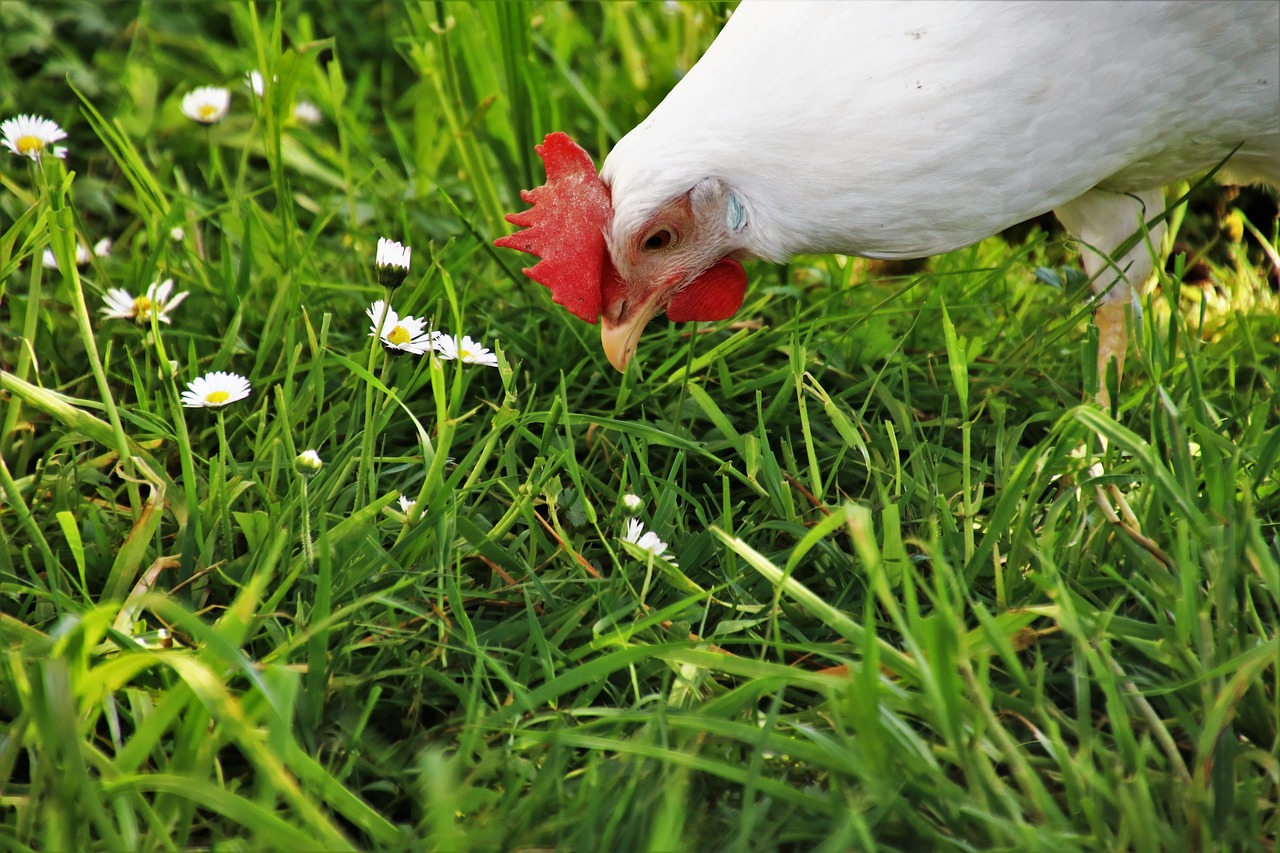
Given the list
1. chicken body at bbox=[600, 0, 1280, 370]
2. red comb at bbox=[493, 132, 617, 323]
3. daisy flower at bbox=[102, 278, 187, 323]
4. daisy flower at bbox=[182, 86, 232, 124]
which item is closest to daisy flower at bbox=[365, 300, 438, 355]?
red comb at bbox=[493, 132, 617, 323]

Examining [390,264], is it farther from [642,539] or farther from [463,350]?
[642,539]

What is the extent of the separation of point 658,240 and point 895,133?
1.32 ft

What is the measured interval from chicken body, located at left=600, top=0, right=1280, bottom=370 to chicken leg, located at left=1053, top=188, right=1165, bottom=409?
0.59 ft

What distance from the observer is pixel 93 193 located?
250 centimetres

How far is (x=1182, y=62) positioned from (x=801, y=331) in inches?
31.4

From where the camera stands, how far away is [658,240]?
1.74m

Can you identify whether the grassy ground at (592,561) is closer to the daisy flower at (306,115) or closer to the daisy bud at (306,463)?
the daisy bud at (306,463)

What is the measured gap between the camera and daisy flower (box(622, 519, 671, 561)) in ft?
4.89

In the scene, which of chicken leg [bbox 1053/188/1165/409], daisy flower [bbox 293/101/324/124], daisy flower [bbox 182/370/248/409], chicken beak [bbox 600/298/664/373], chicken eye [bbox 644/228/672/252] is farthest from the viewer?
daisy flower [bbox 293/101/324/124]

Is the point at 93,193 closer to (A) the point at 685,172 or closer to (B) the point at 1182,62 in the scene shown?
(A) the point at 685,172

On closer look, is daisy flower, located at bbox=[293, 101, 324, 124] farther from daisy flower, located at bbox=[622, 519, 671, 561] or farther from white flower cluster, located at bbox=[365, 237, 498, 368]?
daisy flower, located at bbox=[622, 519, 671, 561]

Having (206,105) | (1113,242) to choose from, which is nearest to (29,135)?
(206,105)

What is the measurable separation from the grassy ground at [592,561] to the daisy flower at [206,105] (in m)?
0.21

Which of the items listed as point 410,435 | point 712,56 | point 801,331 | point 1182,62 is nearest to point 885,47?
point 712,56
